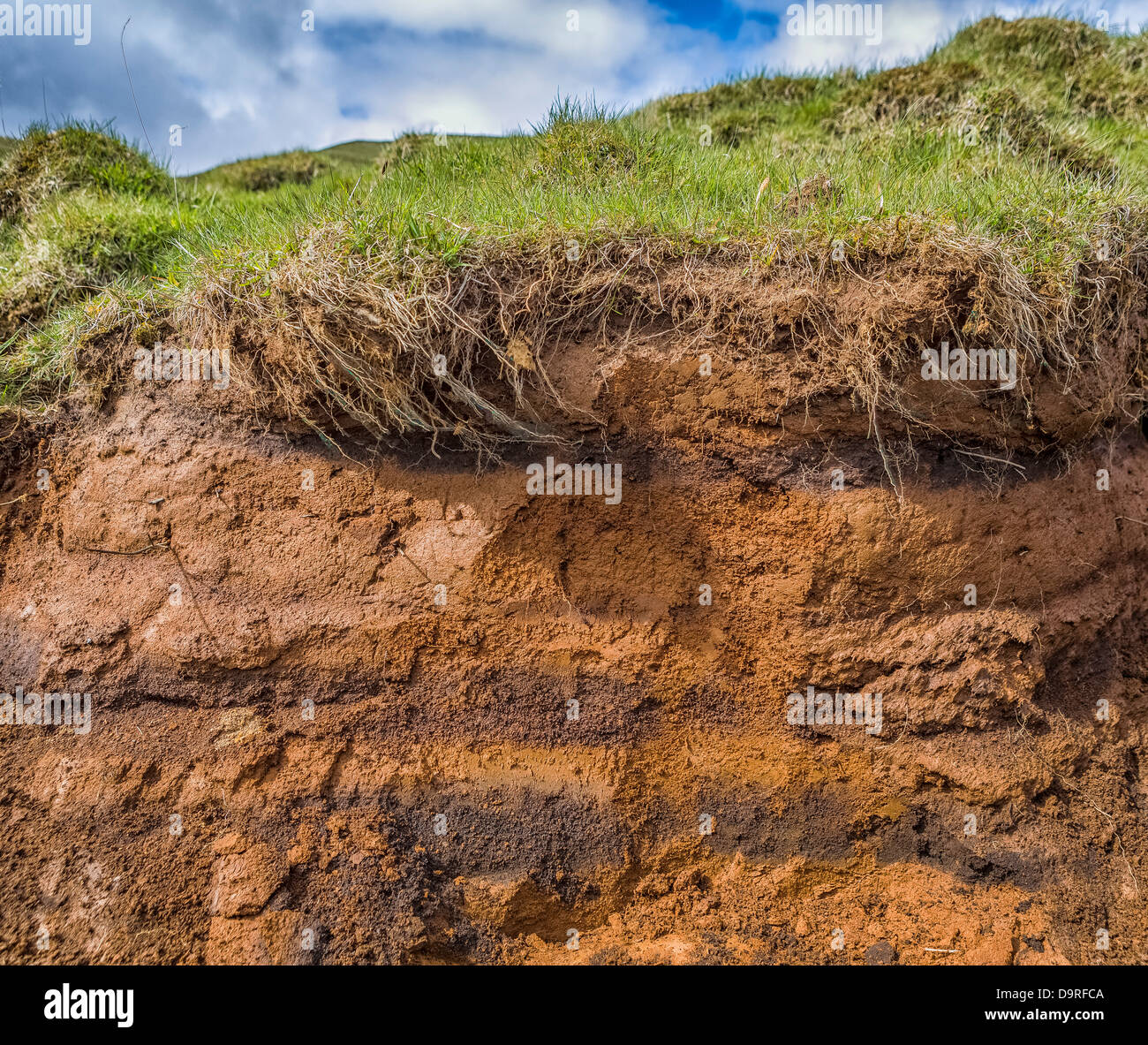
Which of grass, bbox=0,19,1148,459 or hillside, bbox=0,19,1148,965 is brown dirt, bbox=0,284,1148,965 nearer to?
hillside, bbox=0,19,1148,965

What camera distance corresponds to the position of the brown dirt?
9.62 feet

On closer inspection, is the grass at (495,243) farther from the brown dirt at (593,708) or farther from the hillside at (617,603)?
the brown dirt at (593,708)

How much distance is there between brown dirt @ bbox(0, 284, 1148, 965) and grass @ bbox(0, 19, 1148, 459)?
377 mm

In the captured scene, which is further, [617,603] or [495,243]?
[617,603]

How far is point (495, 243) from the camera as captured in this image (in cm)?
306

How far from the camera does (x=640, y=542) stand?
3164 millimetres

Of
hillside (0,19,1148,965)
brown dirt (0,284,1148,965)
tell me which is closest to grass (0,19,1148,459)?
hillside (0,19,1148,965)

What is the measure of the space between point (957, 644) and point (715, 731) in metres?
1.17

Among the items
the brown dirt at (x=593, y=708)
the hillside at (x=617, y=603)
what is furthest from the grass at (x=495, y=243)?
the brown dirt at (x=593, y=708)

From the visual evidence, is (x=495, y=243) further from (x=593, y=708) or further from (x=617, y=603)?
(x=593, y=708)

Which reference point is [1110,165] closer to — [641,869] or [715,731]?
Result: [715,731]

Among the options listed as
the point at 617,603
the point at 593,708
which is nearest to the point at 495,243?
the point at 617,603

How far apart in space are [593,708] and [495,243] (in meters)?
2.21
